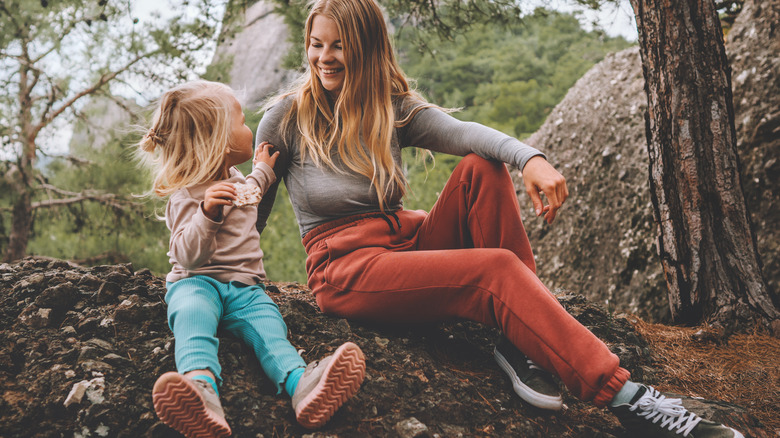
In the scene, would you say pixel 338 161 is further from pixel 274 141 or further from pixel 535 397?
pixel 535 397

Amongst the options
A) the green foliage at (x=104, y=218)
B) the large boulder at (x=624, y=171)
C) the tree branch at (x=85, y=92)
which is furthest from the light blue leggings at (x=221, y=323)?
the tree branch at (x=85, y=92)

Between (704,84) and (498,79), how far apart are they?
11175mm

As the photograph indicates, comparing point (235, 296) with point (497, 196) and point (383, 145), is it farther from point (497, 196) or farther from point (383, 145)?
point (497, 196)

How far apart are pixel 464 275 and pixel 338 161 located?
70 cm

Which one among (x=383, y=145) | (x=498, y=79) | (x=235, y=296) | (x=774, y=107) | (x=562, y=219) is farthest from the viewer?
(x=498, y=79)

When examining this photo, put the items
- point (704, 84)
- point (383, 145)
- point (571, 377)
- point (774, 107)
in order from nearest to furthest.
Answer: point (571, 377), point (383, 145), point (704, 84), point (774, 107)

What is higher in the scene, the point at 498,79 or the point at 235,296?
the point at 498,79

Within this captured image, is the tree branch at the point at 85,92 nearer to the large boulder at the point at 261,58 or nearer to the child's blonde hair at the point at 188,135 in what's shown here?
the child's blonde hair at the point at 188,135

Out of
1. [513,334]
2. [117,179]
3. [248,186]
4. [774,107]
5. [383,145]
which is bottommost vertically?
[117,179]

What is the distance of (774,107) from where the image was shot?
3.64 metres

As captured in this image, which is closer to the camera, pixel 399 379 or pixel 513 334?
pixel 513 334

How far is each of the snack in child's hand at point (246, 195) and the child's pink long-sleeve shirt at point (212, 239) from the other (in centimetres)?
7

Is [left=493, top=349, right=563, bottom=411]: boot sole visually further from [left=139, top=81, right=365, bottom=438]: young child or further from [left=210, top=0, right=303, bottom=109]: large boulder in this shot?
[left=210, top=0, right=303, bottom=109]: large boulder

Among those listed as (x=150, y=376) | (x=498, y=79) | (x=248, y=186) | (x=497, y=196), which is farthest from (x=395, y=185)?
(x=498, y=79)
